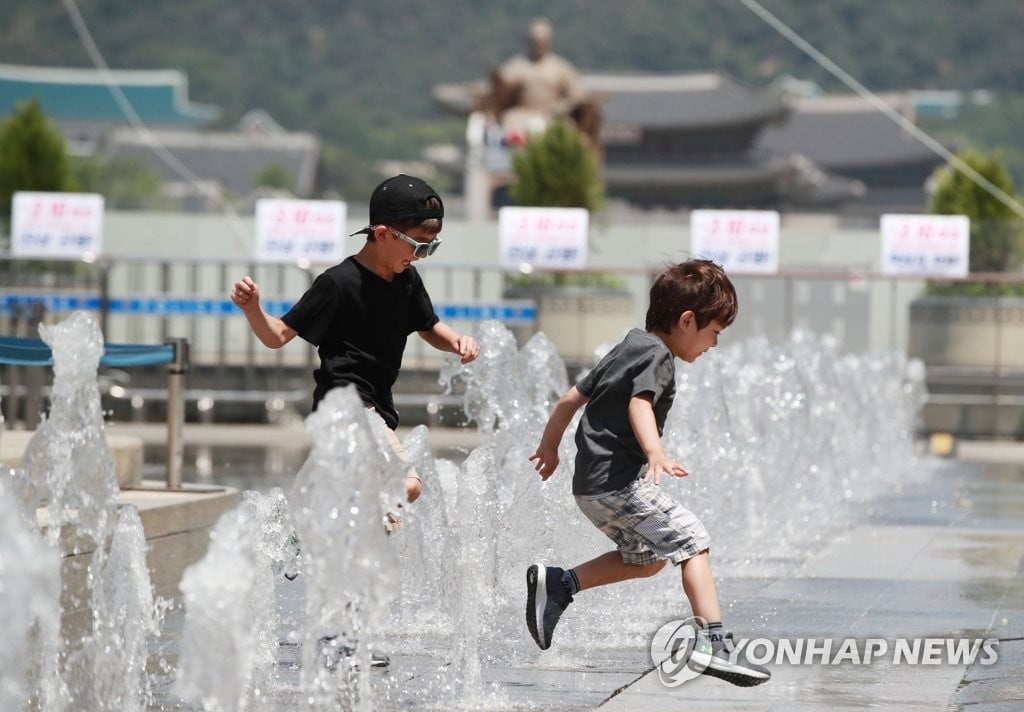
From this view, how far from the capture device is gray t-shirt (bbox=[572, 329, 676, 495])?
17.5 ft

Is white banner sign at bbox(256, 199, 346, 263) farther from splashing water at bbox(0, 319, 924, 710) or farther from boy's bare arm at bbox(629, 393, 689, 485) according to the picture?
boy's bare arm at bbox(629, 393, 689, 485)

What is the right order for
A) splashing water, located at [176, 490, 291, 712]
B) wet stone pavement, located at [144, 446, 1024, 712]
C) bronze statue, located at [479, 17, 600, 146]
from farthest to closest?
1. bronze statue, located at [479, 17, 600, 146]
2. wet stone pavement, located at [144, 446, 1024, 712]
3. splashing water, located at [176, 490, 291, 712]

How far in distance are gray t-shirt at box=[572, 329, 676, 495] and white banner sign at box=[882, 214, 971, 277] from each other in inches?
545

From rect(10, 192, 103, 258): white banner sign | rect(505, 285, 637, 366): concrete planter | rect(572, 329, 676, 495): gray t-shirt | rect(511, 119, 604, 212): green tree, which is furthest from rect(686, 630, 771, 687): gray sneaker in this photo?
rect(511, 119, 604, 212): green tree

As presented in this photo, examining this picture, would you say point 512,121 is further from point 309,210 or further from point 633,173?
point 309,210

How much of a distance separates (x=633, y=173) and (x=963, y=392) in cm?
5479

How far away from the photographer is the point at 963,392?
19.5 meters

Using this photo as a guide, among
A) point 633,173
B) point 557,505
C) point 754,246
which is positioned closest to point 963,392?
point 754,246

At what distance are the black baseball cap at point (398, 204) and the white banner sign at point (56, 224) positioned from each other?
13.8 metres

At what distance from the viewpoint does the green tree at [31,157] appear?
1056 inches

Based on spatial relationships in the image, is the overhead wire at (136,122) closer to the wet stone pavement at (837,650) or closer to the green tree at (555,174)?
the green tree at (555,174)

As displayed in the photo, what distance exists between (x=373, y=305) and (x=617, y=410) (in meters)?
0.80
